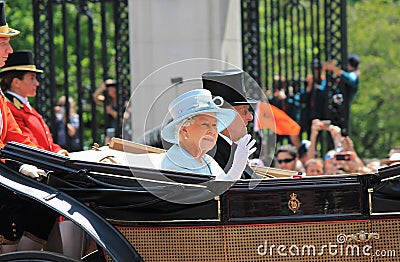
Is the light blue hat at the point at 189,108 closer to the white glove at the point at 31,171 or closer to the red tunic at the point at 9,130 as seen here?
the white glove at the point at 31,171

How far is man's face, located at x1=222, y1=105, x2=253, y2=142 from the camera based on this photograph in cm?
550

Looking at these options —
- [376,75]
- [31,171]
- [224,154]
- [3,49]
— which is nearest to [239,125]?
[224,154]

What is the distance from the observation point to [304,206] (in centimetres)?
485

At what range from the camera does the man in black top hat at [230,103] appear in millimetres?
5516

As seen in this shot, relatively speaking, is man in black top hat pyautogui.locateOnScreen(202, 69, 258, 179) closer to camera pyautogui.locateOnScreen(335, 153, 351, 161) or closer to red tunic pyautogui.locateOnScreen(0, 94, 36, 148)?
red tunic pyautogui.locateOnScreen(0, 94, 36, 148)

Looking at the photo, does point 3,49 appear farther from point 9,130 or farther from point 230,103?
point 230,103

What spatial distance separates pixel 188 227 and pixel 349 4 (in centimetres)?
1460

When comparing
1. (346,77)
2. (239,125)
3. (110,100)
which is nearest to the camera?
(239,125)

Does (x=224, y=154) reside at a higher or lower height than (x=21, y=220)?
higher

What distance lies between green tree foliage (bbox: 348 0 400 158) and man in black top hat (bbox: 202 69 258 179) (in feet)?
40.1

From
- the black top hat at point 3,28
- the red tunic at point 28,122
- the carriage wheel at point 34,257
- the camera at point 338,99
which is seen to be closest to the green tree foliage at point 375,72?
the camera at point 338,99

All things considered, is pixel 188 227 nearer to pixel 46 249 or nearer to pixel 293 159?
pixel 46 249

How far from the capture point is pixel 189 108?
509 cm

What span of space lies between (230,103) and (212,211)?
2.69ft
